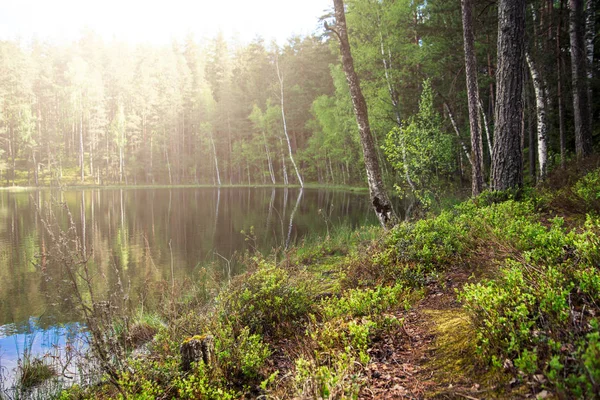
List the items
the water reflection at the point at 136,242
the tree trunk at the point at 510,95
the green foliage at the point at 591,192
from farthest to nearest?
the water reflection at the point at 136,242
the tree trunk at the point at 510,95
the green foliage at the point at 591,192

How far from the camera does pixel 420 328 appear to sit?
11.7 ft

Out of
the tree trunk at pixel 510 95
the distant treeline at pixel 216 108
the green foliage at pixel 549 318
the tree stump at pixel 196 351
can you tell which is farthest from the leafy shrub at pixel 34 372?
the distant treeline at pixel 216 108

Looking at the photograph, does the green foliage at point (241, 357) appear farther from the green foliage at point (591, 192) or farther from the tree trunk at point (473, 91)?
the tree trunk at point (473, 91)

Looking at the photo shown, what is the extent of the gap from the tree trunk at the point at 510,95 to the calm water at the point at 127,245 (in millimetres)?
5526

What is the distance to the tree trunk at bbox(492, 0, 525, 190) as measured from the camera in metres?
7.64

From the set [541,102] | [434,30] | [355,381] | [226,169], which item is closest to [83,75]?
[226,169]

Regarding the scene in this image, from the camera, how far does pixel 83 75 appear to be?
54594 millimetres

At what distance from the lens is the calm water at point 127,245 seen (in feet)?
23.1

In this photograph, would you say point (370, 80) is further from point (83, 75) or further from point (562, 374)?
point (83, 75)

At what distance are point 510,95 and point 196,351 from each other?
793 centimetres

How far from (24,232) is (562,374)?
19.2 meters

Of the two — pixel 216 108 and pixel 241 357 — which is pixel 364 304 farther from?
pixel 216 108

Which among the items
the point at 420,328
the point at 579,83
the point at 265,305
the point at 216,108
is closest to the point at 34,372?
the point at 265,305

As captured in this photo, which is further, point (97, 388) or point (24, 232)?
point (24, 232)
